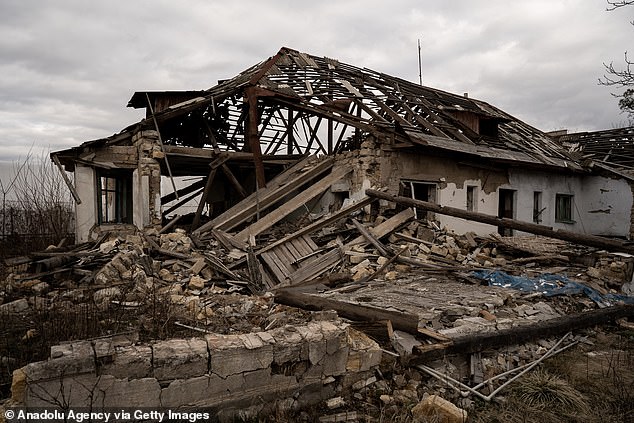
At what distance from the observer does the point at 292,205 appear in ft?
36.8

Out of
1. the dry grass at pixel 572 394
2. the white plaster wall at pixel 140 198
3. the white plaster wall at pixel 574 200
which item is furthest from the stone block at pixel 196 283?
the white plaster wall at pixel 574 200

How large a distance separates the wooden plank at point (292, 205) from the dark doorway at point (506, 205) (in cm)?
608

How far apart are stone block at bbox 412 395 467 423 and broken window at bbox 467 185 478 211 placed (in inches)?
399

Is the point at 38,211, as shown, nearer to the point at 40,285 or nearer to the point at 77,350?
the point at 40,285

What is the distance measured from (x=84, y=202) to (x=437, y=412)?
10.1m

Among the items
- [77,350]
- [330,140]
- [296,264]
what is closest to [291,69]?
[330,140]

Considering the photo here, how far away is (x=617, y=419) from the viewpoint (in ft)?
13.5

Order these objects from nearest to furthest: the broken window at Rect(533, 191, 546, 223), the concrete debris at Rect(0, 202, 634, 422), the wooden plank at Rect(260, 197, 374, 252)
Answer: the concrete debris at Rect(0, 202, 634, 422), the wooden plank at Rect(260, 197, 374, 252), the broken window at Rect(533, 191, 546, 223)

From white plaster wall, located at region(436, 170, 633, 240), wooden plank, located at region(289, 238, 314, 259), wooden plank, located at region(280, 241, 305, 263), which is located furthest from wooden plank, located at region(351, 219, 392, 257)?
white plaster wall, located at region(436, 170, 633, 240)

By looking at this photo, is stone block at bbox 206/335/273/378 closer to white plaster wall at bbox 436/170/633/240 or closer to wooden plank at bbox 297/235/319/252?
wooden plank at bbox 297/235/319/252

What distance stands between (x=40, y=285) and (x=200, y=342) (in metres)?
5.56

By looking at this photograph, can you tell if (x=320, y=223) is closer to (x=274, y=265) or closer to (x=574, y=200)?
(x=274, y=265)

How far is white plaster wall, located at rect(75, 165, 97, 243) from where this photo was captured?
10.8m

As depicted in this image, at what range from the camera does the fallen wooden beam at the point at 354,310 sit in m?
4.86
